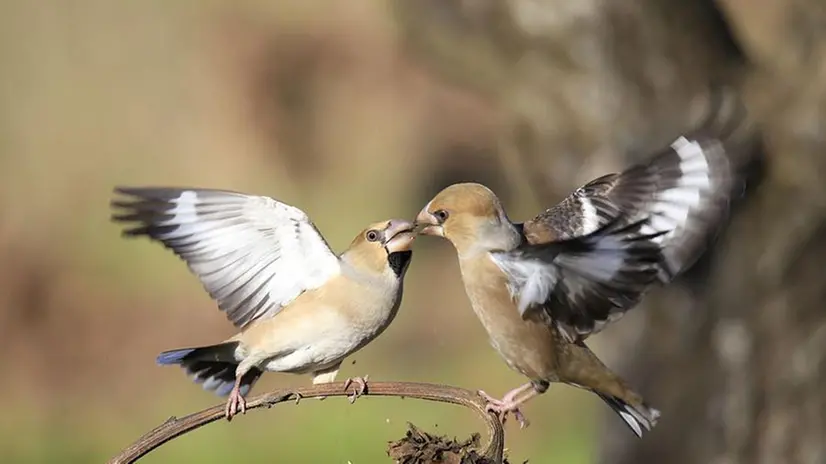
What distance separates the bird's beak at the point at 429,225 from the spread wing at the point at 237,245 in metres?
0.40

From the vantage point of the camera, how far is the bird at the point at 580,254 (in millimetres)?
2375

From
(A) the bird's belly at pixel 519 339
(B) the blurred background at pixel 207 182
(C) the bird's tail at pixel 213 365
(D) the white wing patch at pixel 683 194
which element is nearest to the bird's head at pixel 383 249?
(A) the bird's belly at pixel 519 339

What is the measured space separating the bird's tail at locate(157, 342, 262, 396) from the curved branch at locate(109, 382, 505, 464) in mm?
608

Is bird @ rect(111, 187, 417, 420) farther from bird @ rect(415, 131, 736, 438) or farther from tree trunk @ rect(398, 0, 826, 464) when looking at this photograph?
tree trunk @ rect(398, 0, 826, 464)

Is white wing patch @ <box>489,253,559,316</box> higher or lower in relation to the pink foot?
lower

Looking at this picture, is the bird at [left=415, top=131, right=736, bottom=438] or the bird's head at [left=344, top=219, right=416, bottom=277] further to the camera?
the bird's head at [left=344, top=219, right=416, bottom=277]

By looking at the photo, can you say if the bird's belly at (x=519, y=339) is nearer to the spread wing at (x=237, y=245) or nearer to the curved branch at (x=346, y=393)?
the curved branch at (x=346, y=393)

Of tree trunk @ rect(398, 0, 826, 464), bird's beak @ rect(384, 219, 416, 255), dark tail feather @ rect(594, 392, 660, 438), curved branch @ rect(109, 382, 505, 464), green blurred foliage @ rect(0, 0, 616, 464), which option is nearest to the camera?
curved branch @ rect(109, 382, 505, 464)

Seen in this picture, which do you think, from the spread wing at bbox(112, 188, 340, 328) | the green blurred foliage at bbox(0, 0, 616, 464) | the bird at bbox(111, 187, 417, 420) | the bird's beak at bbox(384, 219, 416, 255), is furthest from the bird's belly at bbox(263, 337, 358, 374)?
the green blurred foliage at bbox(0, 0, 616, 464)

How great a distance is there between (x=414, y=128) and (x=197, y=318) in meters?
2.05

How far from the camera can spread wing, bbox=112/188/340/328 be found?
292cm

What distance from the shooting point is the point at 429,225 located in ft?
8.46

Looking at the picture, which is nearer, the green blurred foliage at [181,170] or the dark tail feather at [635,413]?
the dark tail feather at [635,413]

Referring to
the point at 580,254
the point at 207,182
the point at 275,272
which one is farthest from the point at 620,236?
the point at 207,182
